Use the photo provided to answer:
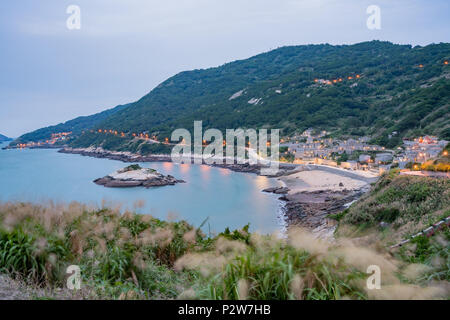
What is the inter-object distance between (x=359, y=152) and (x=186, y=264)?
137 ft

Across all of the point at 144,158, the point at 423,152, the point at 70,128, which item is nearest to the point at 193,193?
the point at 423,152

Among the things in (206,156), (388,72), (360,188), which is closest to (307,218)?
(360,188)

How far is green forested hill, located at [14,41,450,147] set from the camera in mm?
51750

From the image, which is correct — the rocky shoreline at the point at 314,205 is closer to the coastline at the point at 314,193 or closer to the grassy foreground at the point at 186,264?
the coastline at the point at 314,193

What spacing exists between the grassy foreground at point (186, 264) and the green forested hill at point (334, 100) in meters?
40.6

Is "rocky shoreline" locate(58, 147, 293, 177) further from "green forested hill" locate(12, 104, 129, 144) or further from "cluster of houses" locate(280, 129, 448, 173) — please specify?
"green forested hill" locate(12, 104, 129, 144)

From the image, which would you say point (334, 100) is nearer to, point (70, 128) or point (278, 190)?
point (278, 190)

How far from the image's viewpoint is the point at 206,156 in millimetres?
64375

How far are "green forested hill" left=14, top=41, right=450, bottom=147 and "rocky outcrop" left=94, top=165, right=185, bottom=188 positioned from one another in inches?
1183

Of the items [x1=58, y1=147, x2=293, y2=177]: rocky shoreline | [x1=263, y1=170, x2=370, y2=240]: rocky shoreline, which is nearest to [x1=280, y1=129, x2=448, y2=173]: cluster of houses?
[x1=58, y1=147, x2=293, y2=177]: rocky shoreline

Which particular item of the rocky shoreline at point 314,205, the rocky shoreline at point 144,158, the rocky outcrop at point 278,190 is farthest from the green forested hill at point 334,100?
the rocky outcrop at point 278,190

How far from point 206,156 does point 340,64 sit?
72.6m

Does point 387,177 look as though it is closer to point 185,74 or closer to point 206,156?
point 206,156

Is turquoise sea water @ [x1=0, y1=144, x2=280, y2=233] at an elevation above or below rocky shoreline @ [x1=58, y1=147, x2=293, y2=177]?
below
